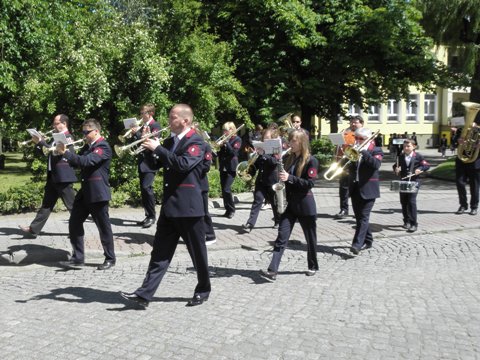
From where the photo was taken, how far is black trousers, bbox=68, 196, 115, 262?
7348mm

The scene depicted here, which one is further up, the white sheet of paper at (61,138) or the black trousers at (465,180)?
the white sheet of paper at (61,138)

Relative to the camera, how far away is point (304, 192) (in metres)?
6.95

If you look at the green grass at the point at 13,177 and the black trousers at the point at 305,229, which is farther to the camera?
the green grass at the point at 13,177

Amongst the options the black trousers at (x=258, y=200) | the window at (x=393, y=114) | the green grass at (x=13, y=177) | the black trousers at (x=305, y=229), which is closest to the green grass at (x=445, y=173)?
the black trousers at (x=258, y=200)

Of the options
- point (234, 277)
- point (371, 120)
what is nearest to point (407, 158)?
point (234, 277)

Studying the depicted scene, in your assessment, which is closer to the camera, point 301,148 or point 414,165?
point 301,148

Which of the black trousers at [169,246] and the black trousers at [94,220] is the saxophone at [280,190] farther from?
the black trousers at [94,220]

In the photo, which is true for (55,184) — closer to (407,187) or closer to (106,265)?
(106,265)

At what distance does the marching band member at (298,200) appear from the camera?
682 centimetres

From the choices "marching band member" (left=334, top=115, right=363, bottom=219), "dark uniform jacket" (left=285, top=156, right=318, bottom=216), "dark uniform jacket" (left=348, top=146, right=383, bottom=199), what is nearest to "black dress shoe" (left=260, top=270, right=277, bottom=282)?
"dark uniform jacket" (left=285, top=156, right=318, bottom=216)

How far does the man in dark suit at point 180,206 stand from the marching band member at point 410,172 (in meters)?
5.33

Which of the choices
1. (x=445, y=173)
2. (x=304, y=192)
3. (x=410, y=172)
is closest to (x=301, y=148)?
(x=304, y=192)

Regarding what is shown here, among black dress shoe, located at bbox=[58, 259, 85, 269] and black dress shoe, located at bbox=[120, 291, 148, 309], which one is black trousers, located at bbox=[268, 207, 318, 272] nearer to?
black dress shoe, located at bbox=[120, 291, 148, 309]

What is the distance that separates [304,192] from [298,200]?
0.12 m
